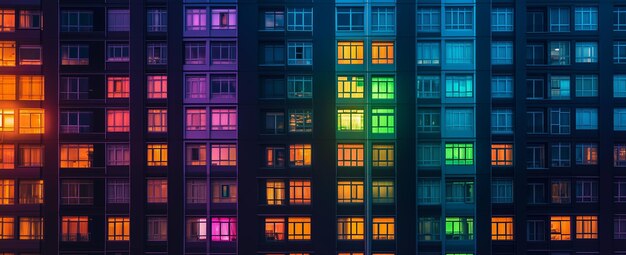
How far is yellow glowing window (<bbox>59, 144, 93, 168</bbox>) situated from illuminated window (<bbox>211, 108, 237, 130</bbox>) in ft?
29.4

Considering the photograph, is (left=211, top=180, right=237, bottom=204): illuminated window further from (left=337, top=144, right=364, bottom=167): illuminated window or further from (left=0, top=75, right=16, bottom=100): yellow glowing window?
(left=0, top=75, right=16, bottom=100): yellow glowing window

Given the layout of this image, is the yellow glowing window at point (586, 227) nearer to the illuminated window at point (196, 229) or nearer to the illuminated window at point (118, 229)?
the illuminated window at point (196, 229)

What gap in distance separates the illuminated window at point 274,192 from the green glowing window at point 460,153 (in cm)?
1190

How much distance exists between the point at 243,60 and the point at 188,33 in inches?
173

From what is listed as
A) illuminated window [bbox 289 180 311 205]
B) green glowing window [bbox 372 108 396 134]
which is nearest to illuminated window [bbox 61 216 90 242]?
illuminated window [bbox 289 180 311 205]

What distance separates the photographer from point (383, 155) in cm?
3662

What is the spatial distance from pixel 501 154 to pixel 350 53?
13.0 meters

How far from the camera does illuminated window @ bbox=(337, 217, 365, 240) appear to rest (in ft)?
119

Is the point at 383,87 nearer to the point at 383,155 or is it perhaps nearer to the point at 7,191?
the point at 383,155

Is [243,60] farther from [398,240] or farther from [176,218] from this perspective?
[398,240]

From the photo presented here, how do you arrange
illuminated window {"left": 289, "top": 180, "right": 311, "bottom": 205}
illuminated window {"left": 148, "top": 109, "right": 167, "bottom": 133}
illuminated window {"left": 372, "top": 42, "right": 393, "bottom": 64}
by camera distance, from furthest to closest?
illuminated window {"left": 372, "top": 42, "right": 393, "bottom": 64} → illuminated window {"left": 148, "top": 109, "right": 167, "bottom": 133} → illuminated window {"left": 289, "top": 180, "right": 311, "bottom": 205}

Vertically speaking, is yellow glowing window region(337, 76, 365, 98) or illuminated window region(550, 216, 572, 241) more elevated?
yellow glowing window region(337, 76, 365, 98)

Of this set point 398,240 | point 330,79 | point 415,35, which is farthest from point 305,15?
point 398,240

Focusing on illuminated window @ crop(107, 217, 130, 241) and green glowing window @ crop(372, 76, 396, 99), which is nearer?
illuminated window @ crop(107, 217, 130, 241)
